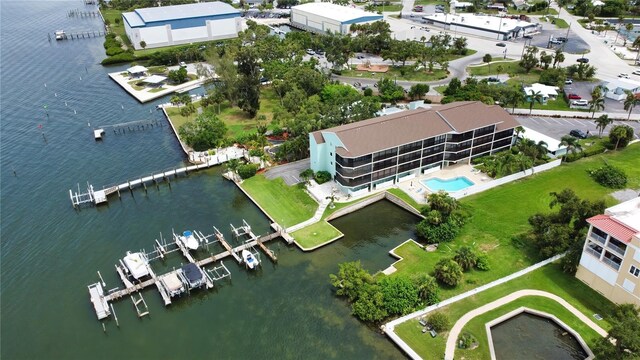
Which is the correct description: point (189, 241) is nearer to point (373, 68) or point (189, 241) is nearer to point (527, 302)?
point (527, 302)

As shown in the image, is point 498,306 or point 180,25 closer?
point 498,306

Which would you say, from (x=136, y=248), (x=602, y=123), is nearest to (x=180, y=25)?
(x=136, y=248)

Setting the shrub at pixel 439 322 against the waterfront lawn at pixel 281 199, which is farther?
the waterfront lawn at pixel 281 199

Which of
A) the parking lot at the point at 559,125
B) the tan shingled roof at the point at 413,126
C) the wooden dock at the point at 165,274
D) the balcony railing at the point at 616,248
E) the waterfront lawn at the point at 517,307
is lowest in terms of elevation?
the wooden dock at the point at 165,274

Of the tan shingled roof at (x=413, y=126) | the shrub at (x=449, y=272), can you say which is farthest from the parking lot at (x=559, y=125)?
the shrub at (x=449, y=272)

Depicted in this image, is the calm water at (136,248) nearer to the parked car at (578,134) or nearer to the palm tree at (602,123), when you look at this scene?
the parked car at (578,134)

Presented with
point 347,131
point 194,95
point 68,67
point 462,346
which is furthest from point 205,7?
point 462,346

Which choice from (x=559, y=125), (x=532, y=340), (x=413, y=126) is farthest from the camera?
(x=559, y=125)
